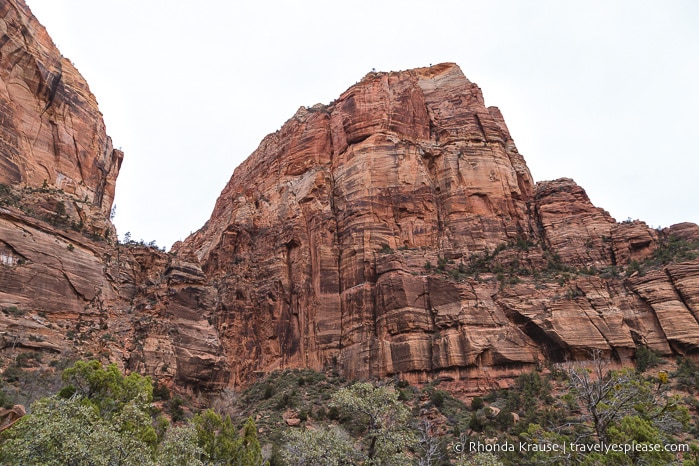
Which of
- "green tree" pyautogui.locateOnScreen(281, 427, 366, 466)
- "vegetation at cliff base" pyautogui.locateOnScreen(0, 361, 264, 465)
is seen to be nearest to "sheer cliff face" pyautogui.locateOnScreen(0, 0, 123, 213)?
"vegetation at cliff base" pyautogui.locateOnScreen(0, 361, 264, 465)

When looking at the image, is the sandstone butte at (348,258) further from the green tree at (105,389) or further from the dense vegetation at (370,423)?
the green tree at (105,389)

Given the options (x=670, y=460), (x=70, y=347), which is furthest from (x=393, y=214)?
(x=670, y=460)

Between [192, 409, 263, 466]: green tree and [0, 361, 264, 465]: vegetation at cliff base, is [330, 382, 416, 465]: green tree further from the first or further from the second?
[192, 409, 263, 466]: green tree

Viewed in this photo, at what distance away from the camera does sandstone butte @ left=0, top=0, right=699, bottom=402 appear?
3666 centimetres

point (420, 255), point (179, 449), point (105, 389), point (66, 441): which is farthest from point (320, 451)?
point (420, 255)

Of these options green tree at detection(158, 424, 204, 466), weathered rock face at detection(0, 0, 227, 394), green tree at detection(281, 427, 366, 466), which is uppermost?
weathered rock face at detection(0, 0, 227, 394)

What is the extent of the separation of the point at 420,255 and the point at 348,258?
8.04 m

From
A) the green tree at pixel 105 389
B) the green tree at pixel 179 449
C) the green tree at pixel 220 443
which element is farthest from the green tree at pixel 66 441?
the green tree at pixel 220 443

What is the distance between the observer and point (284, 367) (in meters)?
52.1

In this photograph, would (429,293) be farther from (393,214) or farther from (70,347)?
(70,347)

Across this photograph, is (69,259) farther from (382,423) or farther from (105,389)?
(382,423)

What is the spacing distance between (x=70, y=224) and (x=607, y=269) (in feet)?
165

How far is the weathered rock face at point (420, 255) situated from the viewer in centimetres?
4338

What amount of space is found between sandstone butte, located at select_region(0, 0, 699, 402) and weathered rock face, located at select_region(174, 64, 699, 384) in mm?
214
